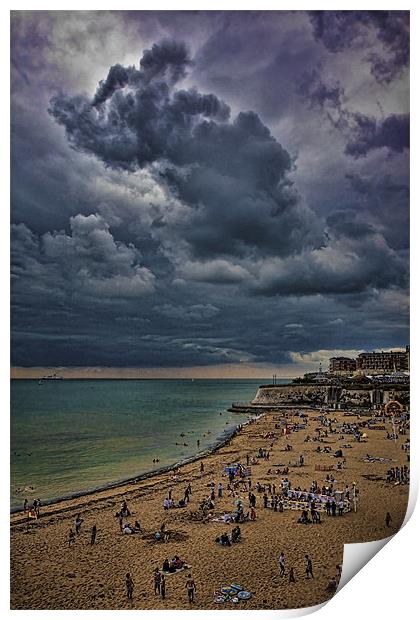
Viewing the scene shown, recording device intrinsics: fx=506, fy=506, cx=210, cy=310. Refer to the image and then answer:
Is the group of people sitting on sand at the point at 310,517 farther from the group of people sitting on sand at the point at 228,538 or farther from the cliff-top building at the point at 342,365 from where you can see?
the cliff-top building at the point at 342,365

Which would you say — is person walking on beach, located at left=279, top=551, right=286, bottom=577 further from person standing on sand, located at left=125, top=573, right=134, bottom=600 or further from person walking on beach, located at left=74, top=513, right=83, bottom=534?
person walking on beach, located at left=74, top=513, right=83, bottom=534

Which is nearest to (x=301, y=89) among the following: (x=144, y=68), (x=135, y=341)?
(x=144, y=68)

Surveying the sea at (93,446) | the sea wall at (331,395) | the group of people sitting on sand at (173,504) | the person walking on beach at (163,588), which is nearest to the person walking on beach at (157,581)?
the person walking on beach at (163,588)

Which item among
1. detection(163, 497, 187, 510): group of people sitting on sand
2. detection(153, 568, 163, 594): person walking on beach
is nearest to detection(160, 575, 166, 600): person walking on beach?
detection(153, 568, 163, 594): person walking on beach

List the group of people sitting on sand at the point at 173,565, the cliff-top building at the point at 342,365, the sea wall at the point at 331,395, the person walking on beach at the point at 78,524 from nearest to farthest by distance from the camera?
the group of people sitting on sand at the point at 173,565 < the person walking on beach at the point at 78,524 < the cliff-top building at the point at 342,365 < the sea wall at the point at 331,395

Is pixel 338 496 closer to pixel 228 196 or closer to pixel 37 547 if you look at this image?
pixel 37 547

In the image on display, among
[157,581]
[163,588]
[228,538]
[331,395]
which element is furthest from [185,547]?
[331,395]

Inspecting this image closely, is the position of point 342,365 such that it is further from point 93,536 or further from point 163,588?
point 163,588
